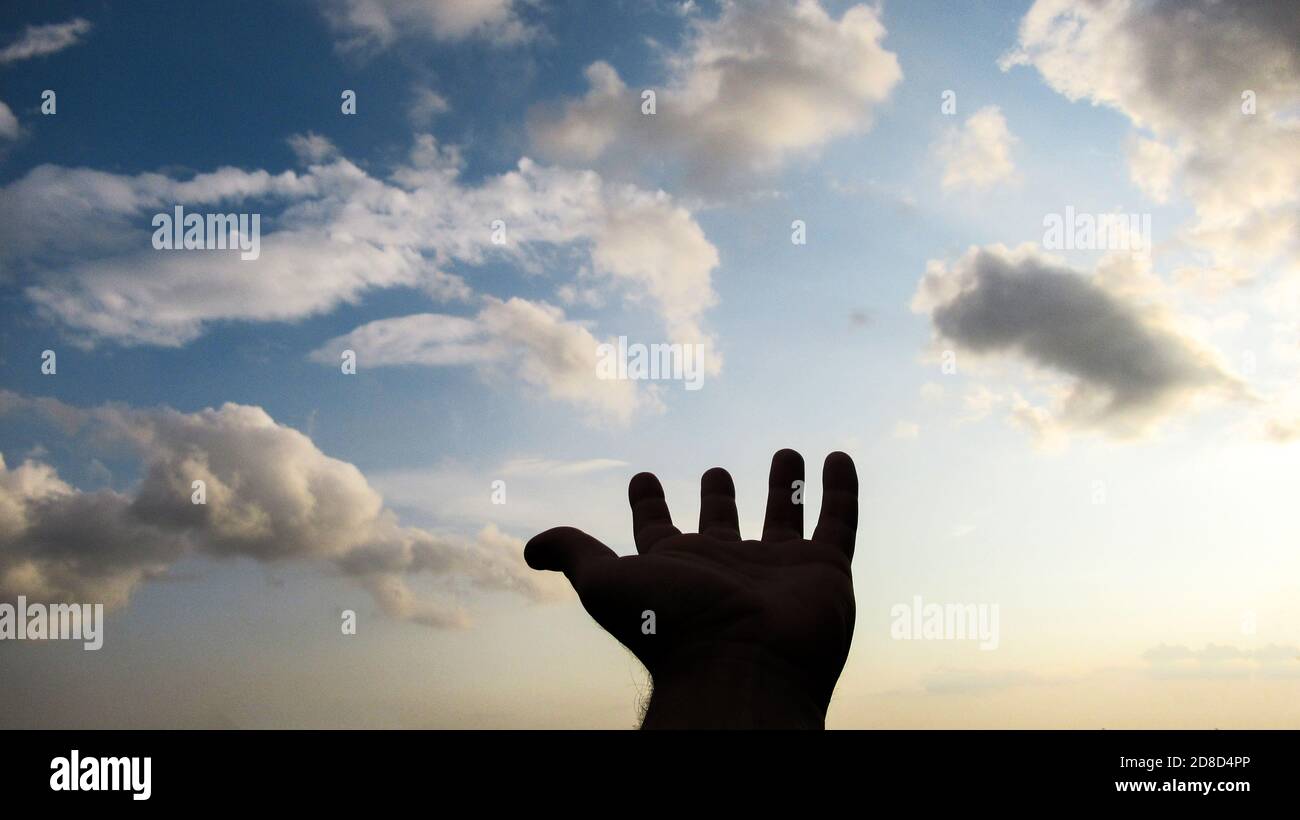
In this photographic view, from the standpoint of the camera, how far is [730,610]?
145 inches

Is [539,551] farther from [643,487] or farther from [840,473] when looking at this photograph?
[840,473]

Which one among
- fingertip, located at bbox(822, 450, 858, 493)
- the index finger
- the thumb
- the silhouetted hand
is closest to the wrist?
the silhouetted hand

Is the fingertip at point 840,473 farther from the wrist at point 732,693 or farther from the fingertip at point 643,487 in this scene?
the wrist at point 732,693

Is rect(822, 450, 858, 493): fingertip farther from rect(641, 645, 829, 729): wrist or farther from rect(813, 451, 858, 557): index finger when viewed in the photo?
rect(641, 645, 829, 729): wrist

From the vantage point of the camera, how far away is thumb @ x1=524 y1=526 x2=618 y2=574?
4.12m

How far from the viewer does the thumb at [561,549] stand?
412 cm

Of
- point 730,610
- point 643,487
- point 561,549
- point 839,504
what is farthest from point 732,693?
point 643,487

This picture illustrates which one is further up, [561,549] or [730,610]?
[561,549]

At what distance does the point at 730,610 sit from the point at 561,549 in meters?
1.06

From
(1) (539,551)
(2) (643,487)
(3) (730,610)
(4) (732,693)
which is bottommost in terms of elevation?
(4) (732,693)

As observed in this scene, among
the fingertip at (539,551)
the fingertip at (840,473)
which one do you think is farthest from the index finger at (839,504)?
the fingertip at (539,551)
